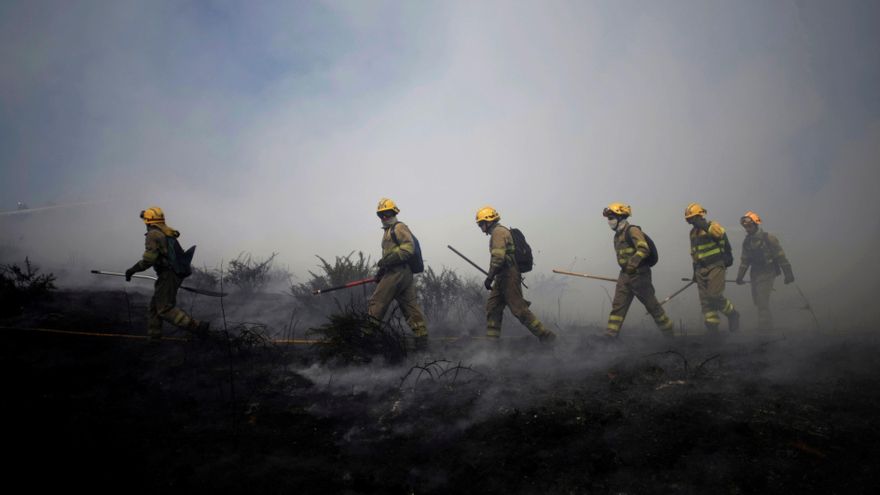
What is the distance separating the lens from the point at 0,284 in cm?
645

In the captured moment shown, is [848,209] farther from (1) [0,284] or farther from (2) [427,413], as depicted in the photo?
(1) [0,284]

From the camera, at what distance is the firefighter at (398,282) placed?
210 inches

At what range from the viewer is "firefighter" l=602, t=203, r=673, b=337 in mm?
5746

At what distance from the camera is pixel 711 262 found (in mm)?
6699

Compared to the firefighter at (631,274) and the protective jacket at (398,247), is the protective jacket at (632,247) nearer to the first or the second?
the firefighter at (631,274)

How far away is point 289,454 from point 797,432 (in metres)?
3.33

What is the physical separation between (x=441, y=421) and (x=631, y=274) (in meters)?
3.92

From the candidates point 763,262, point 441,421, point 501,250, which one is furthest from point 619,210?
point 441,421

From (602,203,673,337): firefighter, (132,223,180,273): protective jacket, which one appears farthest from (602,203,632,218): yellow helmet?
(132,223,180,273): protective jacket

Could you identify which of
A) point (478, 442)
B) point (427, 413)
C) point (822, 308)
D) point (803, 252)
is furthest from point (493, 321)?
point (803, 252)

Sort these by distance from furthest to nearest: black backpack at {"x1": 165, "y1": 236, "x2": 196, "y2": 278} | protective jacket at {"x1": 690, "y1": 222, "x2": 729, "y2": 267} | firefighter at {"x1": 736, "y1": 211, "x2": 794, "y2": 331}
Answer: firefighter at {"x1": 736, "y1": 211, "x2": 794, "y2": 331} → protective jacket at {"x1": 690, "y1": 222, "x2": 729, "y2": 267} → black backpack at {"x1": 165, "y1": 236, "x2": 196, "y2": 278}

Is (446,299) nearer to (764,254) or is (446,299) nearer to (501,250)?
(501,250)

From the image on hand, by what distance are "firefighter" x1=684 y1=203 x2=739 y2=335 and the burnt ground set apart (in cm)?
161

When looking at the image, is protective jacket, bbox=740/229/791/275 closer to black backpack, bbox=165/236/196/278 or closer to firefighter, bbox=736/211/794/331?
firefighter, bbox=736/211/794/331
